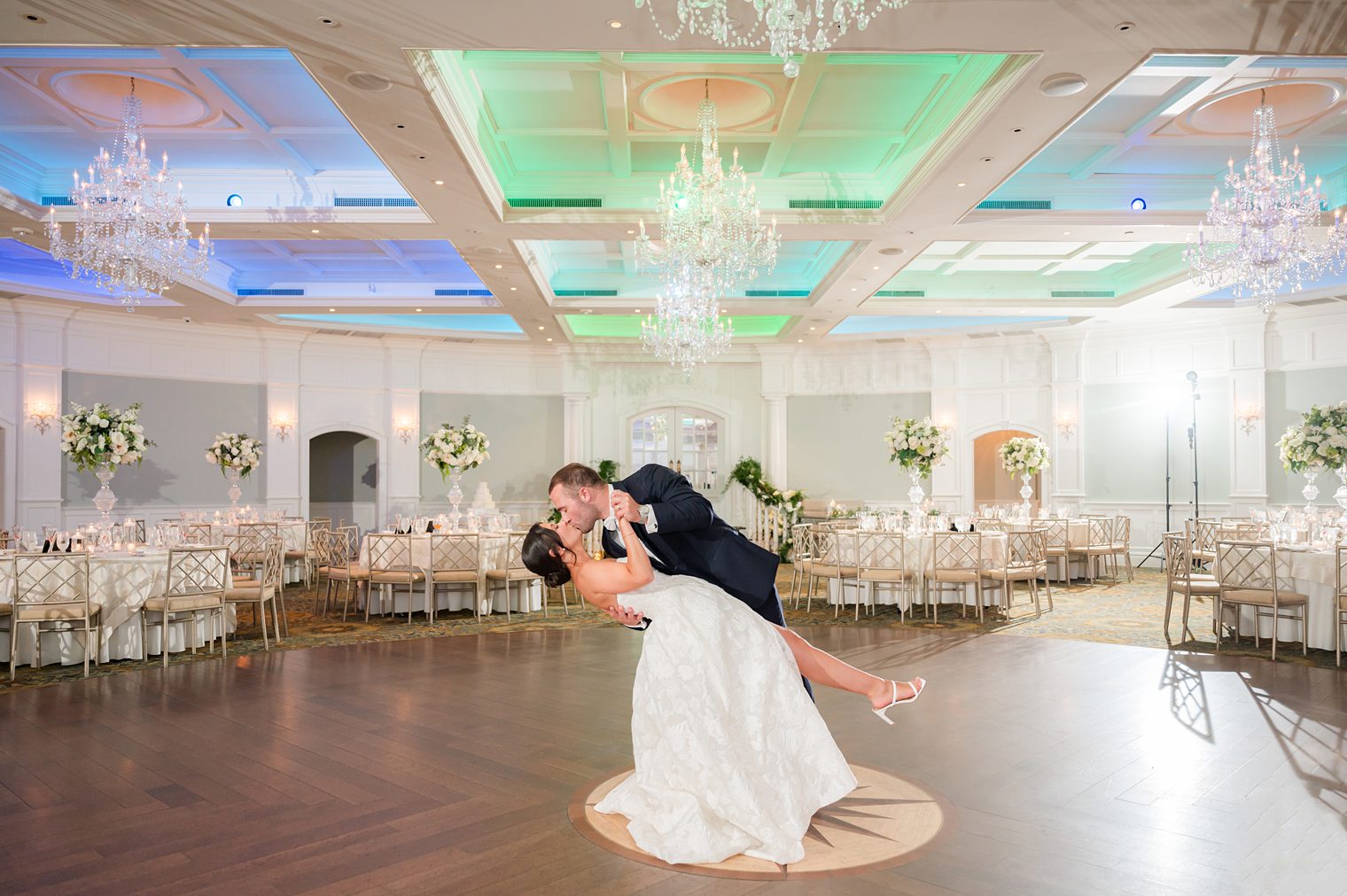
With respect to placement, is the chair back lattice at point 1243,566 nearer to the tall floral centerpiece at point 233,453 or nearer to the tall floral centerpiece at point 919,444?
the tall floral centerpiece at point 919,444

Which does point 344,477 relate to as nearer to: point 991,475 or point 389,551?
point 389,551

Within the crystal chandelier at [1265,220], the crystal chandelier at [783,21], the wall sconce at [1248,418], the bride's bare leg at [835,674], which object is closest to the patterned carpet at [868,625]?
→ the crystal chandelier at [1265,220]

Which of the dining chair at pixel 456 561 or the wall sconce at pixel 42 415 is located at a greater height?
the wall sconce at pixel 42 415

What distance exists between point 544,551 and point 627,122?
5369 mm

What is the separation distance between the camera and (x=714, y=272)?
8.66 m

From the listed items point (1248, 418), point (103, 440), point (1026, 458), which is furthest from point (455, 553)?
point (1248, 418)

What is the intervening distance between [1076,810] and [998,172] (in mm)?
5381

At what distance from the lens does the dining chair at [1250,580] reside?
22.7 feet

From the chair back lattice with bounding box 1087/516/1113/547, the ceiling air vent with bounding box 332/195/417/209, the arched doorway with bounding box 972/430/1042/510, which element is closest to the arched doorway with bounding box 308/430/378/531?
the ceiling air vent with bounding box 332/195/417/209

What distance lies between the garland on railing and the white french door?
0.44 m

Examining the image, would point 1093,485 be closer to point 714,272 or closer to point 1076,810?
point 714,272

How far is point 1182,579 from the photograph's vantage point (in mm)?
7586

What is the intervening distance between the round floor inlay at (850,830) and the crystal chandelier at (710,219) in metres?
5.04

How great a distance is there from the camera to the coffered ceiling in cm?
498
